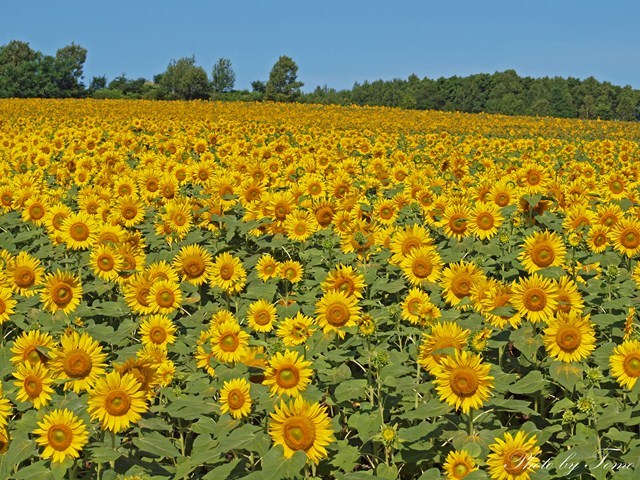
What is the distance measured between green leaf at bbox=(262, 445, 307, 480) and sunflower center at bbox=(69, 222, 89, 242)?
395 cm

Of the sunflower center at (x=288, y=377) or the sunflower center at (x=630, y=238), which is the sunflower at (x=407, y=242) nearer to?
the sunflower center at (x=630, y=238)

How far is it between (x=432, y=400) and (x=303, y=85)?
89258 mm

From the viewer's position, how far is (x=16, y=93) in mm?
72188

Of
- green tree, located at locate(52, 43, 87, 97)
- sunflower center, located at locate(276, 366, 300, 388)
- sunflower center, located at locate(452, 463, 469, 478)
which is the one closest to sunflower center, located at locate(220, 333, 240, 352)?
sunflower center, located at locate(276, 366, 300, 388)

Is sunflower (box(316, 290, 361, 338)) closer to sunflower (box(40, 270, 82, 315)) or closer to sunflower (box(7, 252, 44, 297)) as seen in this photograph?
sunflower (box(40, 270, 82, 315))

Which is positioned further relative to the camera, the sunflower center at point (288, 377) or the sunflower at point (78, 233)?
the sunflower at point (78, 233)

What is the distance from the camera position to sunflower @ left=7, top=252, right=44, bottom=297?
548cm

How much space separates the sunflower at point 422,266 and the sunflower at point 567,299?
1217 millimetres

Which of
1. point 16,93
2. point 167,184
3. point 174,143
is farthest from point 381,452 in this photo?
point 16,93

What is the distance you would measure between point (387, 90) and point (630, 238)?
103747 mm

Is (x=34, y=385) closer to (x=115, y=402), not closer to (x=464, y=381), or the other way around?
(x=115, y=402)

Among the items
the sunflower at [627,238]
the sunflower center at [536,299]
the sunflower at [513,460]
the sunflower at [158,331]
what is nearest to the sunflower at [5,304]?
the sunflower at [158,331]

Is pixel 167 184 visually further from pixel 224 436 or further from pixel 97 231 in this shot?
pixel 224 436

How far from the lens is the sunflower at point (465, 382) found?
3.66 metres
